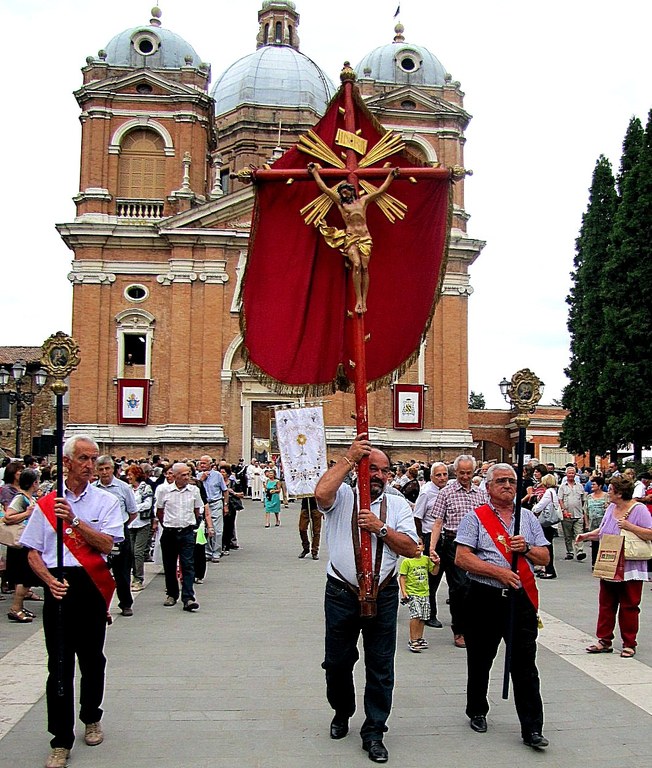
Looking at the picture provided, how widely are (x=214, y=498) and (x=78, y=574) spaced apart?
9737 mm

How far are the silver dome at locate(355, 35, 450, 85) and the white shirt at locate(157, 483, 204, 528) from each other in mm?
34298

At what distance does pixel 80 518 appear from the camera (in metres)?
6.10

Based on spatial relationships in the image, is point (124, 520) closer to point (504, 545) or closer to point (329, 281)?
point (329, 281)

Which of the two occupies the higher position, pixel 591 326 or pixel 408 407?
pixel 591 326

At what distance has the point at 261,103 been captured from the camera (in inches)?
1865

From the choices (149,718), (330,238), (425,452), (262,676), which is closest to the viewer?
(149,718)

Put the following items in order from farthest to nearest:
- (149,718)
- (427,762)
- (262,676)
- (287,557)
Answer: (287,557) → (262,676) → (149,718) → (427,762)

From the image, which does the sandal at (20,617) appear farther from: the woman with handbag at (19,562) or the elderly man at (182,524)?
the elderly man at (182,524)

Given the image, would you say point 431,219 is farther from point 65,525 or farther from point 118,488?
point 118,488

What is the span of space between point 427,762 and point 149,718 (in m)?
2.13

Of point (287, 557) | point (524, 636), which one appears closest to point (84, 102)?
point (287, 557)

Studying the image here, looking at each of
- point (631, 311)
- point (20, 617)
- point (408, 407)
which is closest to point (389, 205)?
point (20, 617)

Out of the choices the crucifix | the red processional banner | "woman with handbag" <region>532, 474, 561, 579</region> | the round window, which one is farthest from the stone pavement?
the round window

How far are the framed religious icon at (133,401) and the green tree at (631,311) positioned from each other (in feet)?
58.1
